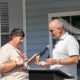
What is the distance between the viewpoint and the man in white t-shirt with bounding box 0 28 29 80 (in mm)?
5008

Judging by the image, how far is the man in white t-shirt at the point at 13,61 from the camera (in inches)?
197

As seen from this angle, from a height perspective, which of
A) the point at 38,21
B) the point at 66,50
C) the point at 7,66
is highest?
the point at 38,21

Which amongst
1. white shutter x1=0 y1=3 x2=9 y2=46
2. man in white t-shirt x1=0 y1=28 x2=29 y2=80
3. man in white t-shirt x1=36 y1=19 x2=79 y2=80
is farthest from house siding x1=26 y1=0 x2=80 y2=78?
man in white t-shirt x1=0 y1=28 x2=29 y2=80

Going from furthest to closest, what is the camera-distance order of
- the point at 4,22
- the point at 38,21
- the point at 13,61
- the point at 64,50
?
the point at 4,22 → the point at 38,21 → the point at 64,50 → the point at 13,61

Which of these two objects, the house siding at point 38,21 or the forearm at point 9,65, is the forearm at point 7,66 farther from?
the house siding at point 38,21

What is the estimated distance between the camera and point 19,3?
903 cm

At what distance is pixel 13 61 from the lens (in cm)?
509

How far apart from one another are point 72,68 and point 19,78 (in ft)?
2.51

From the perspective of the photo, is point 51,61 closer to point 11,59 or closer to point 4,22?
point 11,59

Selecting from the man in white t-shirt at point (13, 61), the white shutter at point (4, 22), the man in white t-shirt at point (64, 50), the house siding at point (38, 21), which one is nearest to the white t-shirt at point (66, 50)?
the man in white t-shirt at point (64, 50)

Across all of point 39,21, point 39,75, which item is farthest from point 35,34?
point 39,75

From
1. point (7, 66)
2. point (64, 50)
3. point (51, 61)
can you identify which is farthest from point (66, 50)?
point (7, 66)

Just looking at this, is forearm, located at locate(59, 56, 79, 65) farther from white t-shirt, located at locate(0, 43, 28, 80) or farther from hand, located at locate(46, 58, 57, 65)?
white t-shirt, located at locate(0, 43, 28, 80)

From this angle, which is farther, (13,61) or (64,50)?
(64,50)
